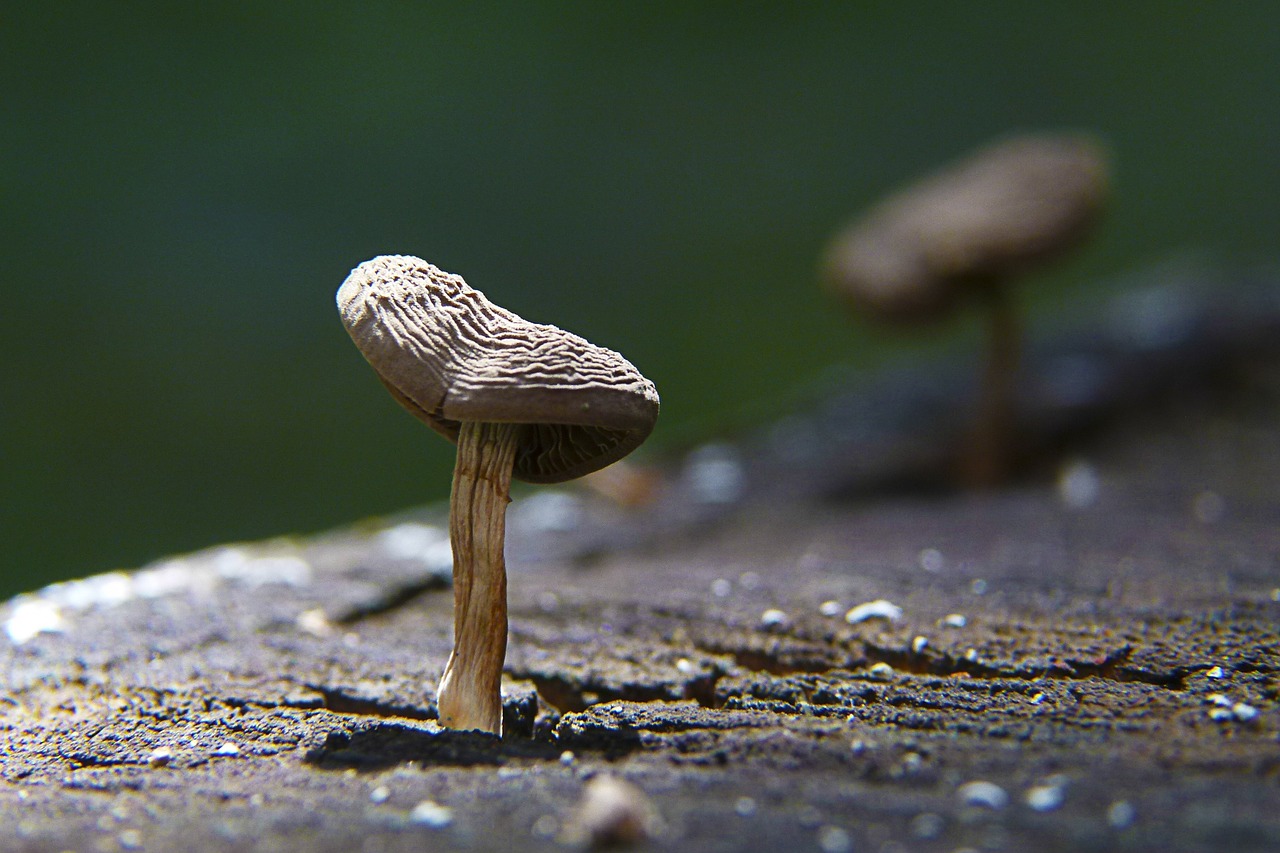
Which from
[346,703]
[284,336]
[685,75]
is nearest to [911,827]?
[346,703]

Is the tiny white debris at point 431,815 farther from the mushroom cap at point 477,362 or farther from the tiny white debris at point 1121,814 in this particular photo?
the tiny white debris at point 1121,814

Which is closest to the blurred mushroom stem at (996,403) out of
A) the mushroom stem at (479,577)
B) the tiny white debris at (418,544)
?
the tiny white debris at (418,544)

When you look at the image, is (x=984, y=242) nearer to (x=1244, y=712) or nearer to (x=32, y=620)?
(x=1244, y=712)

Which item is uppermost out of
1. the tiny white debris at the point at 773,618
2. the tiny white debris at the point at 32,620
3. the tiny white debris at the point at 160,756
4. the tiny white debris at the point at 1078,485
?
the tiny white debris at the point at 1078,485

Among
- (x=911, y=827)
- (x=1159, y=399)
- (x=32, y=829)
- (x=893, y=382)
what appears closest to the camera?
(x=911, y=827)

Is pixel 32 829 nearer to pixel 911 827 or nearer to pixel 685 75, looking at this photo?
pixel 911 827

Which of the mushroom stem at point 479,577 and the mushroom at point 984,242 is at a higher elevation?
the mushroom at point 984,242

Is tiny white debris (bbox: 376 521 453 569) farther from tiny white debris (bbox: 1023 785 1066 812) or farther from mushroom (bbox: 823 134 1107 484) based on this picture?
tiny white debris (bbox: 1023 785 1066 812)
